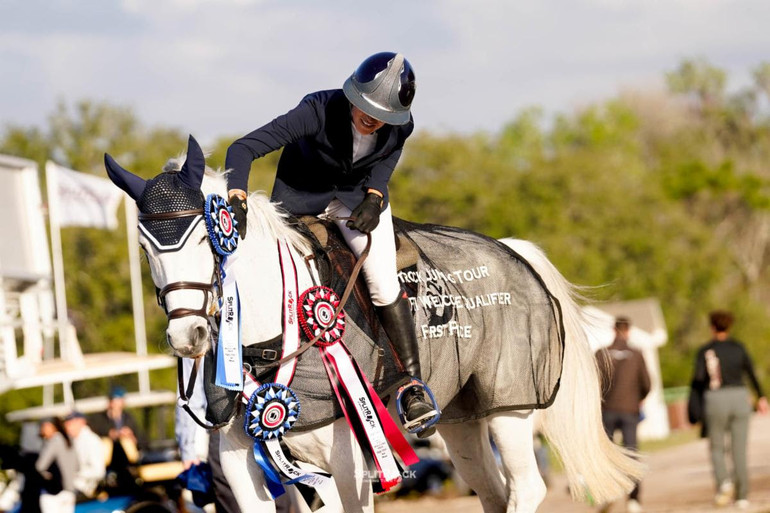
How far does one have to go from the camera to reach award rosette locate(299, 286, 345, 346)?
5641 mm

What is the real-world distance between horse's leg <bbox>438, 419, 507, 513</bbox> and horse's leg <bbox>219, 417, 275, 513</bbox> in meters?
1.77

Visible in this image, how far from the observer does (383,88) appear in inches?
230

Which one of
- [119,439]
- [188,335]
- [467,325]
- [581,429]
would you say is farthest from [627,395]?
[188,335]

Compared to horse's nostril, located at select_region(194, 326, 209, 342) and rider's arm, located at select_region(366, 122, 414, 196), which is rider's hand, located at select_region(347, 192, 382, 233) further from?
horse's nostril, located at select_region(194, 326, 209, 342)

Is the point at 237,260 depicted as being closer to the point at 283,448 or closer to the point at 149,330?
the point at 283,448

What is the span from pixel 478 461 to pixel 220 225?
2.71 m

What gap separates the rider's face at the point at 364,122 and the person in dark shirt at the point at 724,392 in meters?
8.38

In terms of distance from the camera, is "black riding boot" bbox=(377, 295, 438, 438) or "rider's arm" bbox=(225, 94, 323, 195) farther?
"black riding boot" bbox=(377, 295, 438, 438)

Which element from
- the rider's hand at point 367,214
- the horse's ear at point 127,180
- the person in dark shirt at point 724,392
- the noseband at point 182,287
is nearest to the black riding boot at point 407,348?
the rider's hand at point 367,214

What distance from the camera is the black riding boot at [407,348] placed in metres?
5.92

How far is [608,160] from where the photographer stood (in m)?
53.7

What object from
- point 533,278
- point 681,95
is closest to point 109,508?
point 533,278

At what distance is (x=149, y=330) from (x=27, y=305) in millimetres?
26735

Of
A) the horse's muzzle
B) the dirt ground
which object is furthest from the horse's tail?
the dirt ground
